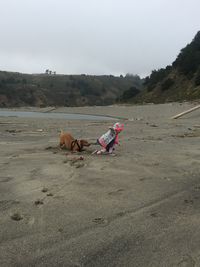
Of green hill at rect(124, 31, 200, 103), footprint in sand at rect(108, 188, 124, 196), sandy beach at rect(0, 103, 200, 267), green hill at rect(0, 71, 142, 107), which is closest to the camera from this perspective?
sandy beach at rect(0, 103, 200, 267)

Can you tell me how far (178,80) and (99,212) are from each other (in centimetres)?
5719

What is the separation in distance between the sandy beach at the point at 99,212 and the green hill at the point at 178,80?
43.9 m

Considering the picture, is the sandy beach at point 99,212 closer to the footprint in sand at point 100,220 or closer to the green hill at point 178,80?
the footprint in sand at point 100,220

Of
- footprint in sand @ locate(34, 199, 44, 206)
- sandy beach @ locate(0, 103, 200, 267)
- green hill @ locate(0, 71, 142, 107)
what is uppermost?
footprint in sand @ locate(34, 199, 44, 206)

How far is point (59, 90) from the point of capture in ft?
495

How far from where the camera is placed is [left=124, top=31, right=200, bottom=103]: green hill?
180ft

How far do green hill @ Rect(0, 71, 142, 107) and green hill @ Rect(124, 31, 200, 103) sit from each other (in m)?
58.8

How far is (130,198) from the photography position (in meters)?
5.64

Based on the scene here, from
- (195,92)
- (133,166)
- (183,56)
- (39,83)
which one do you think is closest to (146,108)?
(195,92)

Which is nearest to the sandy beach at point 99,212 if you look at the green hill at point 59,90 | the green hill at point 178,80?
the green hill at point 178,80

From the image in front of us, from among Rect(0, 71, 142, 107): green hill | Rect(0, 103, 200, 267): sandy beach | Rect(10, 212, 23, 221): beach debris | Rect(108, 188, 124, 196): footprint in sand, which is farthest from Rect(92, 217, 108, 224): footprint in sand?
Rect(0, 71, 142, 107): green hill

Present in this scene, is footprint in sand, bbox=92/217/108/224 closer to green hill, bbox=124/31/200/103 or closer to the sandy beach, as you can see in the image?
the sandy beach

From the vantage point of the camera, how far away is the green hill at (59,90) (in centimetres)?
12912

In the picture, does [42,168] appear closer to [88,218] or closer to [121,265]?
[88,218]
